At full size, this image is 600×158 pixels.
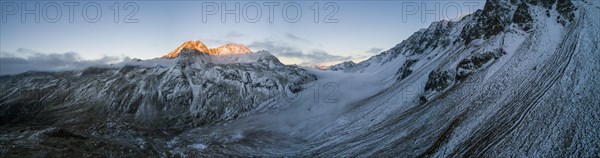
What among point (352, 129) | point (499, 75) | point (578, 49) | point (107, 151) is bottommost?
point (352, 129)

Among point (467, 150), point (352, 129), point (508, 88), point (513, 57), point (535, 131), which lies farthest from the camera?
point (352, 129)

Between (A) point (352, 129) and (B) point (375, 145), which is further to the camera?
(A) point (352, 129)

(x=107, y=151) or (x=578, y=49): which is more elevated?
(x=578, y=49)

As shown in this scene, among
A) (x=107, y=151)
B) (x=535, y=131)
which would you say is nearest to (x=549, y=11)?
(x=535, y=131)

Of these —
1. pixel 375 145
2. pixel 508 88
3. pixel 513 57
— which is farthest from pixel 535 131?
pixel 513 57

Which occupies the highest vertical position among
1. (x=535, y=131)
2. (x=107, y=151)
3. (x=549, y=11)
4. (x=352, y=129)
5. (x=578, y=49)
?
(x=549, y=11)

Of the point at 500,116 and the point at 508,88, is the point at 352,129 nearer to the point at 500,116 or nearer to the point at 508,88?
the point at 508,88

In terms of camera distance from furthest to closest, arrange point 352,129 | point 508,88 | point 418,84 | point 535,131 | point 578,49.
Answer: point 418,84
point 352,129
point 578,49
point 508,88
point 535,131

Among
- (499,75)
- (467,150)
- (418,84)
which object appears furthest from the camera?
(418,84)

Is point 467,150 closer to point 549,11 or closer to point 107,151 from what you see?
point 107,151
